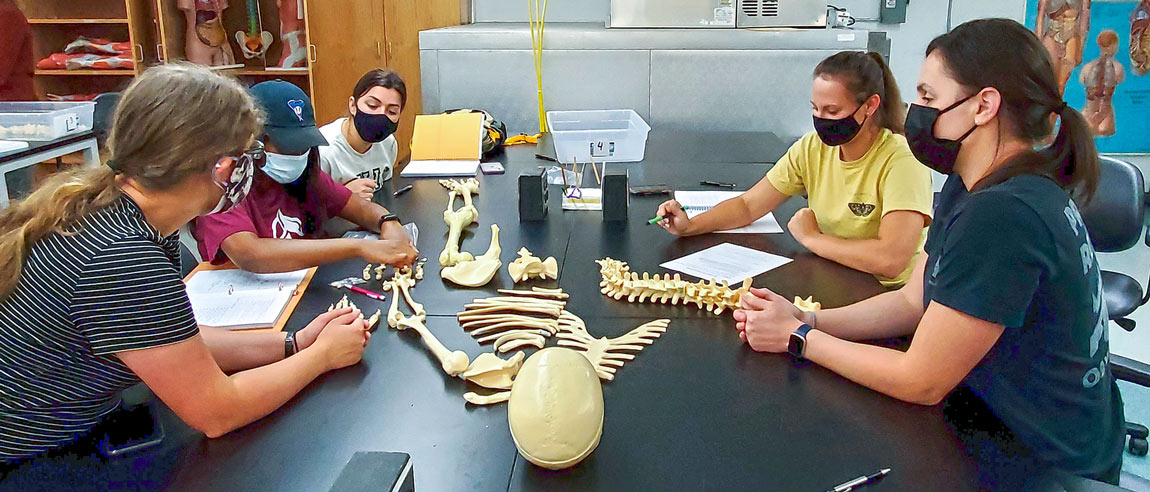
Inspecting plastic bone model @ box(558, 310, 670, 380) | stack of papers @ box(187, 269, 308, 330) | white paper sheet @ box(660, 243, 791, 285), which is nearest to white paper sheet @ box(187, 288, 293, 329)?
stack of papers @ box(187, 269, 308, 330)

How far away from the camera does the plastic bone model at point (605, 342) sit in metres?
1.38

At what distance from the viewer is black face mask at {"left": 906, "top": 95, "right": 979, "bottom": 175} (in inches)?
55.2

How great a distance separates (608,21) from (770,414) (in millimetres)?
3596

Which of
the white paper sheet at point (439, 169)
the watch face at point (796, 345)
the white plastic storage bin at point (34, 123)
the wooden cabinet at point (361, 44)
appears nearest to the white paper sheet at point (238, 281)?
the watch face at point (796, 345)

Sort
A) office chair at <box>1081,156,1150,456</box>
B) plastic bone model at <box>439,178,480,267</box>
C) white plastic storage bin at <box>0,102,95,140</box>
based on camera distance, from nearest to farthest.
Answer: plastic bone model at <box>439,178,480,267</box> → office chair at <box>1081,156,1150,456</box> → white plastic storage bin at <box>0,102,95,140</box>

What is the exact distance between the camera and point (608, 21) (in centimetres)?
446

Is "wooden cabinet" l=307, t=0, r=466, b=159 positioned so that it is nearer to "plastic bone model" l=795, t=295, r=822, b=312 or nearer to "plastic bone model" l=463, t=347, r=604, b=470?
"plastic bone model" l=795, t=295, r=822, b=312

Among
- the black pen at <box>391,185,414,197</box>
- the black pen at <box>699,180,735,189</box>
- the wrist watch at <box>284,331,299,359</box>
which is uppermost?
the black pen at <box>699,180,735,189</box>

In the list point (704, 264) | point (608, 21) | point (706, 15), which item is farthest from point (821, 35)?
point (704, 264)

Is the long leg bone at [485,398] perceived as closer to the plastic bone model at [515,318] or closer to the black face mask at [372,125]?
the plastic bone model at [515,318]

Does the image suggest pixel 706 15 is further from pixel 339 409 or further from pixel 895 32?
pixel 339 409

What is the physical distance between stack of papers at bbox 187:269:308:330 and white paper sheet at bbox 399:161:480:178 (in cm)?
120

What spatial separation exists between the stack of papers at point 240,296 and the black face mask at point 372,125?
837 mm

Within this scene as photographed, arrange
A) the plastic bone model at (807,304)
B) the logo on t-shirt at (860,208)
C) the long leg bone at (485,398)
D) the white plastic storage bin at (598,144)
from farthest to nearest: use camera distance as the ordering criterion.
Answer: the white plastic storage bin at (598,144) → the logo on t-shirt at (860,208) → the plastic bone model at (807,304) → the long leg bone at (485,398)
